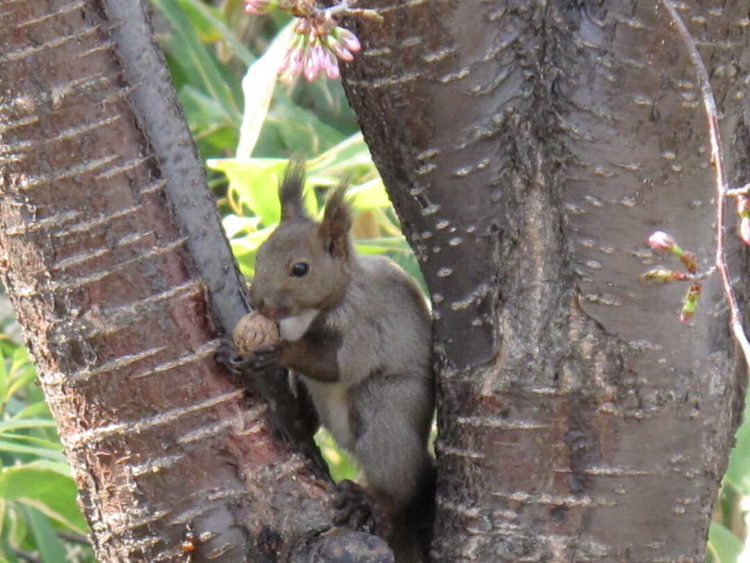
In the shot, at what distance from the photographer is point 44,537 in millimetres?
2154

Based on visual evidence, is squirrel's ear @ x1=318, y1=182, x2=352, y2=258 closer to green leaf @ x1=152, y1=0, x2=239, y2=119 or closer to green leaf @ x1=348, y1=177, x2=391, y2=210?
green leaf @ x1=348, y1=177, x2=391, y2=210

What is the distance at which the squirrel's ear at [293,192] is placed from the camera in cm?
188

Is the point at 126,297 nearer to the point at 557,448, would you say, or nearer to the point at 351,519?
the point at 351,519

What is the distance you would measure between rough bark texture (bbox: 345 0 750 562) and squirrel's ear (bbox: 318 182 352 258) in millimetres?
414

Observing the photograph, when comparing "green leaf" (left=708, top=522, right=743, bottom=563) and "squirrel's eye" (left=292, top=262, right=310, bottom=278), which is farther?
"green leaf" (left=708, top=522, right=743, bottom=563)

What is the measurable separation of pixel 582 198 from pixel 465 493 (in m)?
0.37

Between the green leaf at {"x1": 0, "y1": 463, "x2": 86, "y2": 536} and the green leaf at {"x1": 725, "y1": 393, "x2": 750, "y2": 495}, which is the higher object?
the green leaf at {"x1": 0, "y1": 463, "x2": 86, "y2": 536}

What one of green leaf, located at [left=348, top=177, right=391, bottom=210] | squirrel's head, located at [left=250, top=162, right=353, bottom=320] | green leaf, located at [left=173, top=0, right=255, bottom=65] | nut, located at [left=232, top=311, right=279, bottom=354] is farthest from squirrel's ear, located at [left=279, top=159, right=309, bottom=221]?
green leaf, located at [left=173, top=0, right=255, bottom=65]

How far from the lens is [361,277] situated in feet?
6.14

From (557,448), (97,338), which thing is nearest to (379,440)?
(557,448)

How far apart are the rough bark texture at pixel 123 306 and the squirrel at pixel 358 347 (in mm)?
292

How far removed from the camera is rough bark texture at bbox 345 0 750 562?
134 centimetres

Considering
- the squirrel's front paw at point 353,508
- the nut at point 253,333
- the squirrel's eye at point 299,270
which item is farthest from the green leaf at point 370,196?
the squirrel's front paw at point 353,508

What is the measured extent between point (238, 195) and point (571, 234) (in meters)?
1.47
